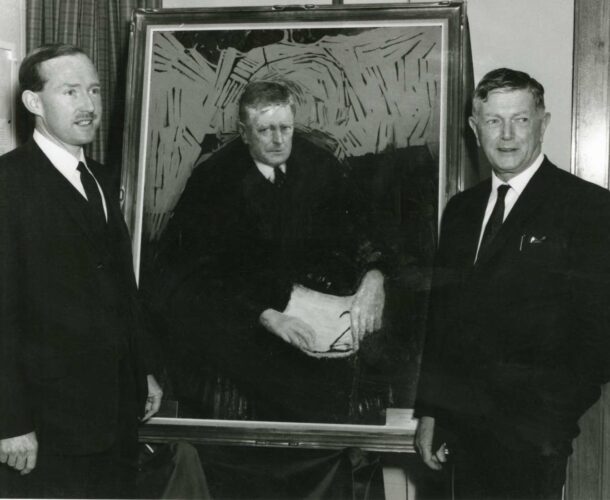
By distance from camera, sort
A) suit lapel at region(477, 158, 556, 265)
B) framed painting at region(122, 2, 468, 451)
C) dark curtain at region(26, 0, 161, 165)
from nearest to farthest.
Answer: suit lapel at region(477, 158, 556, 265) → framed painting at region(122, 2, 468, 451) → dark curtain at region(26, 0, 161, 165)

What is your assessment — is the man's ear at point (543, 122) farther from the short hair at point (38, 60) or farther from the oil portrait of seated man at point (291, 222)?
the short hair at point (38, 60)

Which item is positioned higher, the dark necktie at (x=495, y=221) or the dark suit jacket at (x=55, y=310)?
the dark necktie at (x=495, y=221)

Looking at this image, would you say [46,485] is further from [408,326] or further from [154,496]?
[408,326]

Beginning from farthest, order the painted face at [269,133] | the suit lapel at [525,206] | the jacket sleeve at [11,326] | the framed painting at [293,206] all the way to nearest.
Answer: the painted face at [269,133] < the framed painting at [293,206] < the suit lapel at [525,206] < the jacket sleeve at [11,326]

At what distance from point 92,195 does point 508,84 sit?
49.8 inches

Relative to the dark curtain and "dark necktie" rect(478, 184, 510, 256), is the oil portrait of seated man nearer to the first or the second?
"dark necktie" rect(478, 184, 510, 256)

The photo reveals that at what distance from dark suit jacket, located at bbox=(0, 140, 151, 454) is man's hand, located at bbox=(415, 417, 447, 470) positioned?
92 cm

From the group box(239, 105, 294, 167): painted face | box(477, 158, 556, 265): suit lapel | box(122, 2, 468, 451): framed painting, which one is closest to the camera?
box(477, 158, 556, 265): suit lapel

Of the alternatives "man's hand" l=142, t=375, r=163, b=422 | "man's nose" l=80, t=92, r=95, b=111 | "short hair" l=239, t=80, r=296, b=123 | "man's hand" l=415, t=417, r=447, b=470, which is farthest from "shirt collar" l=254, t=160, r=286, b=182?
"man's hand" l=415, t=417, r=447, b=470

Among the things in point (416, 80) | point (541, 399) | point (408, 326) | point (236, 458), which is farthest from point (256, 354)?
point (416, 80)

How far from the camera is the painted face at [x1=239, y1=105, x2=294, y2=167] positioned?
230cm

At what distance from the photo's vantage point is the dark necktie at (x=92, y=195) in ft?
6.86

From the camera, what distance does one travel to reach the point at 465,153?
2.22 m

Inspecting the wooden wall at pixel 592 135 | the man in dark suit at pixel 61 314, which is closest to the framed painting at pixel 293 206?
the man in dark suit at pixel 61 314
